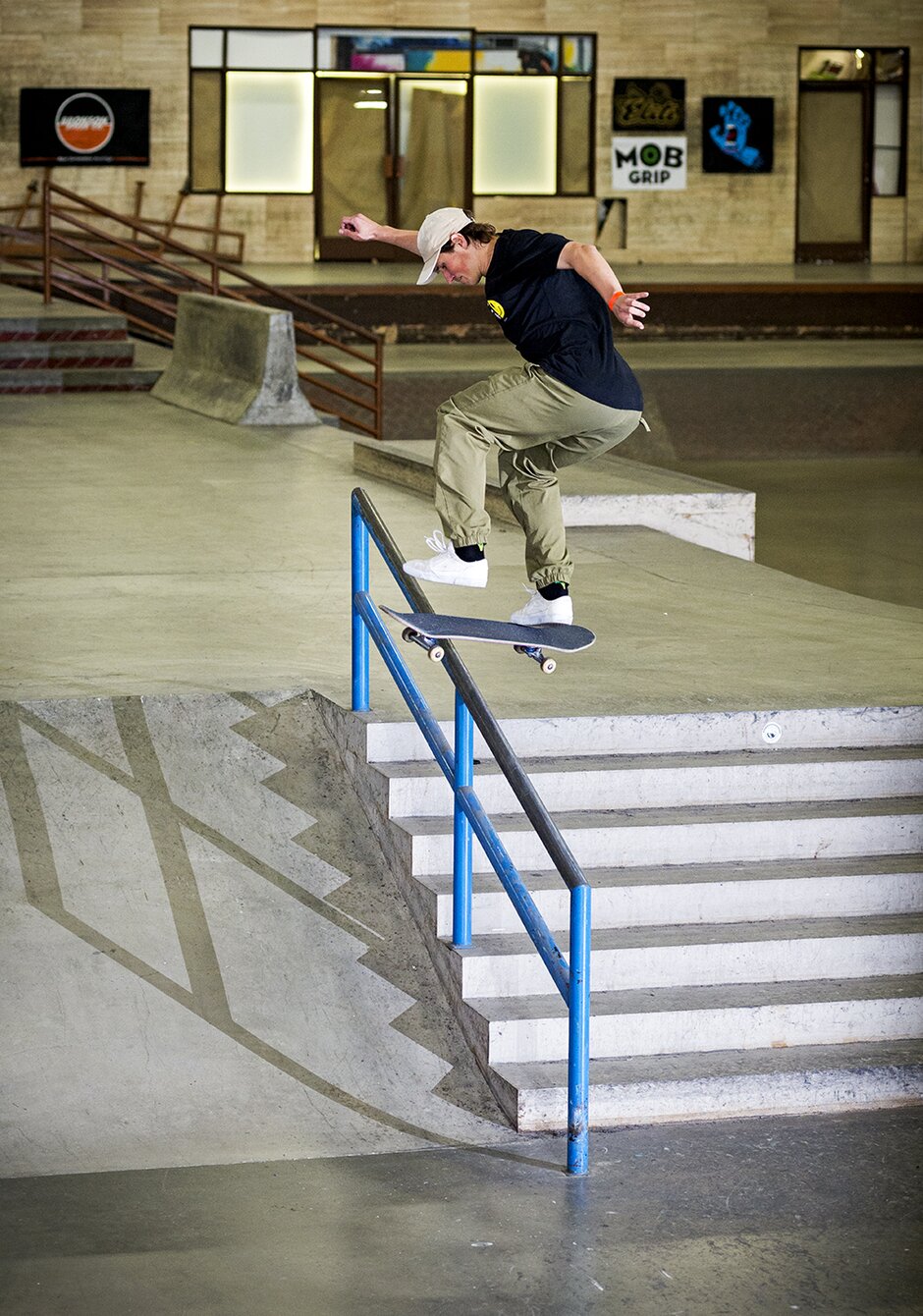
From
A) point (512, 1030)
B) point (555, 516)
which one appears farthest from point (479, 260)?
point (512, 1030)

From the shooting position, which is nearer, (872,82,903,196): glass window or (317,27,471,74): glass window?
(317,27,471,74): glass window

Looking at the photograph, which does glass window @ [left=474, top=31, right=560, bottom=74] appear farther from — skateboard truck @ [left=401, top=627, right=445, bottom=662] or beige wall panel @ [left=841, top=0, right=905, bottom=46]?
skateboard truck @ [left=401, top=627, right=445, bottom=662]

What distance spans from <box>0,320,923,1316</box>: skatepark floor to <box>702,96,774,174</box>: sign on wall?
20.0 meters

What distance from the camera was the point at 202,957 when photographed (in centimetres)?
617

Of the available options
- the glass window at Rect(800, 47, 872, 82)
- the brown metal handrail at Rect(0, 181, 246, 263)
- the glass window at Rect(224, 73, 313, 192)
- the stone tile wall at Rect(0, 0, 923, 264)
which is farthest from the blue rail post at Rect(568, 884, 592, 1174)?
the glass window at Rect(800, 47, 872, 82)

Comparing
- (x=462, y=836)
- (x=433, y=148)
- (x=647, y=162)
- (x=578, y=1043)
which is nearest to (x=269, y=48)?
(x=433, y=148)

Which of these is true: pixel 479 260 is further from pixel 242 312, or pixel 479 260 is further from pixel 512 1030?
pixel 242 312

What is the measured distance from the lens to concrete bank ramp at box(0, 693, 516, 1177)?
5.60 meters

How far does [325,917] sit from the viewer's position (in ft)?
20.9

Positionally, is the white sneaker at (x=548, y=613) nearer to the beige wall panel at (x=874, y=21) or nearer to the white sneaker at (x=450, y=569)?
the white sneaker at (x=450, y=569)

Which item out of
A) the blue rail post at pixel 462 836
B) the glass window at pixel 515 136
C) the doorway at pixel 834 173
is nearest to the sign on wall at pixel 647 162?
the glass window at pixel 515 136

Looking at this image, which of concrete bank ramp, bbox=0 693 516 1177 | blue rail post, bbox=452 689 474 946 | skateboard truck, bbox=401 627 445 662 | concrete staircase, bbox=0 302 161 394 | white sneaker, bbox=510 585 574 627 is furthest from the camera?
concrete staircase, bbox=0 302 161 394

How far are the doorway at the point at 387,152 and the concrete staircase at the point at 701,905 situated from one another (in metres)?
21.7

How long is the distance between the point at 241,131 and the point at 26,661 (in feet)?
68.0
